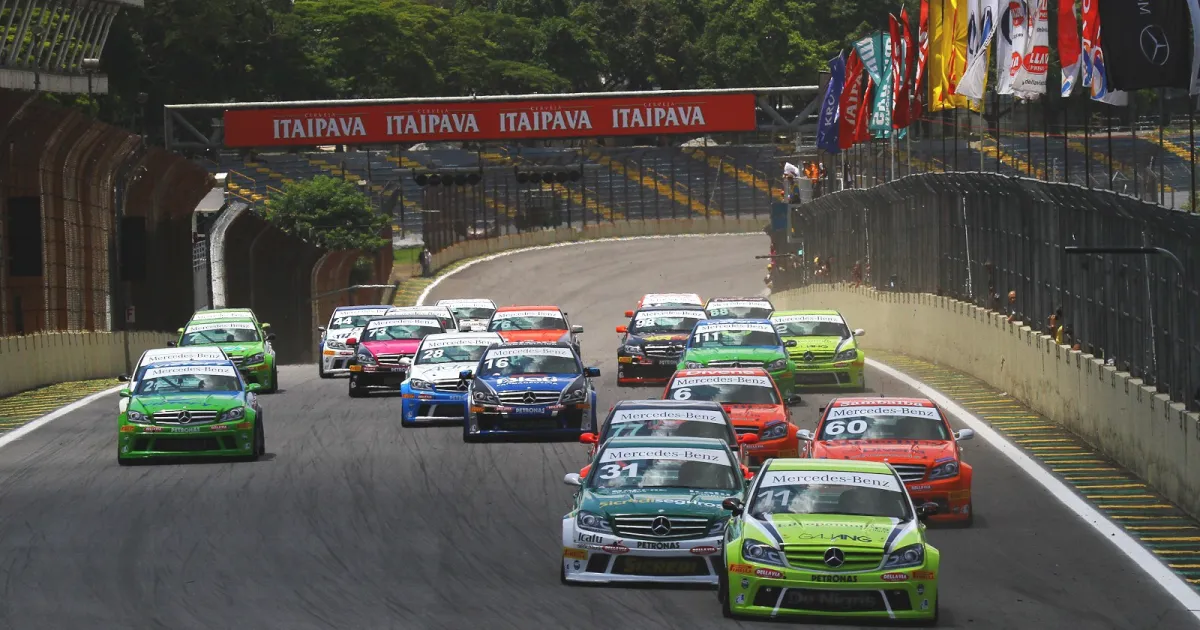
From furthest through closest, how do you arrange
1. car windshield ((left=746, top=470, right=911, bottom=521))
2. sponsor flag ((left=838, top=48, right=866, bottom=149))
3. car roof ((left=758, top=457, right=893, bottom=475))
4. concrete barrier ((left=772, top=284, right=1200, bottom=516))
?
sponsor flag ((left=838, top=48, right=866, bottom=149)), concrete barrier ((left=772, top=284, right=1200, bottom=516)), car roof ((left=758, top=457, right=893, bottom=475)), car windshield ((left=746, top=470, right=911, bottom=521))

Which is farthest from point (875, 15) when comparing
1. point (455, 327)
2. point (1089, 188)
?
point (1089, 188)

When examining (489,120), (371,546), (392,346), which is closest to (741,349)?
(392,346)

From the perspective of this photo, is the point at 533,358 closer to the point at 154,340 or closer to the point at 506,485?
the point at 506,485

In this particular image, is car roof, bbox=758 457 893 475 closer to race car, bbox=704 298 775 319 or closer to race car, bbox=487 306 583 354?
race car, bbox=487 306 583 354

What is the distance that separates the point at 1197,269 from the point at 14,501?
13.0 m

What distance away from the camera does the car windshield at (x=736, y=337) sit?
Answer: 1273 inches

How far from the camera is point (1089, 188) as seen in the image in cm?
2717

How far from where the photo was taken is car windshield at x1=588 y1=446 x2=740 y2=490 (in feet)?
54.7

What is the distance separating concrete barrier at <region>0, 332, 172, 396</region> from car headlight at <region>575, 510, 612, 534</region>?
20.0m

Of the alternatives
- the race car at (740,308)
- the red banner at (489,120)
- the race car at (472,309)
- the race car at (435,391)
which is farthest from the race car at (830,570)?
the red banner at (489,120)

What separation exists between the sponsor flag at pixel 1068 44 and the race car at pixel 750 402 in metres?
6.83

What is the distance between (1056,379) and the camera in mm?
28844

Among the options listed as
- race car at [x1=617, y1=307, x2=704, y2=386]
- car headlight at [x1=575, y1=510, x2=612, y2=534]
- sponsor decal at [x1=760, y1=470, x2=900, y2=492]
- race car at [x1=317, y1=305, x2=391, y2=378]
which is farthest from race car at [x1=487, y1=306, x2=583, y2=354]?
sponsor decal at [x1=760, y1=470, x2=900, y2=492]

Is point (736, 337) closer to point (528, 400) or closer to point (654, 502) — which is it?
point (528, 400)
